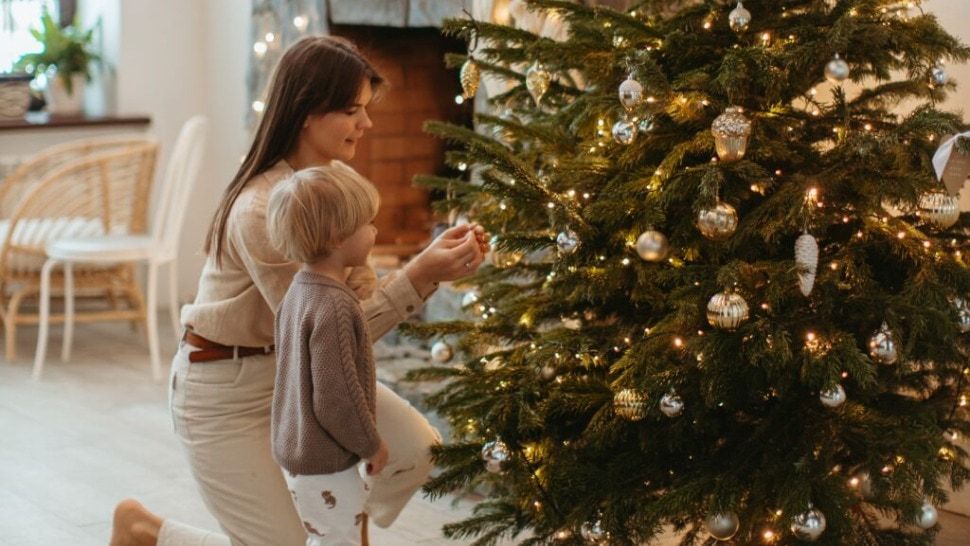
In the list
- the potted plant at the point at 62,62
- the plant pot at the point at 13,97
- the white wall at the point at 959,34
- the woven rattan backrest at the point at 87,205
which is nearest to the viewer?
the white wall at the point at 959,34

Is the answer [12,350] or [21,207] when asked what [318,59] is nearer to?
[21,207]

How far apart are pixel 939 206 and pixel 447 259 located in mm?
811

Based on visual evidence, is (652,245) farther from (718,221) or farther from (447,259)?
(447,259)

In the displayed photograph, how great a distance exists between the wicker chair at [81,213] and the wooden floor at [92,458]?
0.26 meters

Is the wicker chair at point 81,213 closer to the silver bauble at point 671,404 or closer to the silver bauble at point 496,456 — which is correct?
the silver bauble at point 496,456

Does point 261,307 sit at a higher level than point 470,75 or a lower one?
lower

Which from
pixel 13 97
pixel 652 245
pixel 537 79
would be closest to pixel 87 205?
pixel 13 97

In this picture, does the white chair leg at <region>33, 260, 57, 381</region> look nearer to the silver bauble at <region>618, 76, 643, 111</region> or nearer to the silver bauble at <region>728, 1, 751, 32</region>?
the silver bauble at <region>618, 76, 643, 111</region>

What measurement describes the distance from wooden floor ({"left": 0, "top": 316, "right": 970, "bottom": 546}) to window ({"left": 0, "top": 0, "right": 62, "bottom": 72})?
5.14 feet

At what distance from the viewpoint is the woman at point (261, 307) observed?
2.36 metres

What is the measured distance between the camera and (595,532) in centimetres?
232

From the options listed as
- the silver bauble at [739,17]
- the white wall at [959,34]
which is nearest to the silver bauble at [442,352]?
the silver bauble at [739,17]

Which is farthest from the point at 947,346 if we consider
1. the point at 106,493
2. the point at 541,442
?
the point at 106,493

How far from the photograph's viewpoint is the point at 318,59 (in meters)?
2.35
